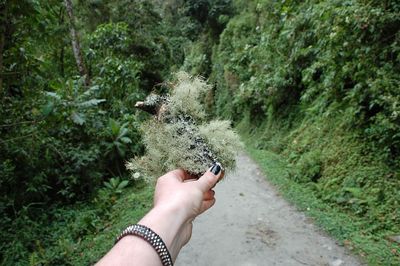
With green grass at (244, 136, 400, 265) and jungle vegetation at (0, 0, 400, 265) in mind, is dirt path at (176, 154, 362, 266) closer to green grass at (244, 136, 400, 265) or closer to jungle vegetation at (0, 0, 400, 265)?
green grass at (244, 136, 400, 265)

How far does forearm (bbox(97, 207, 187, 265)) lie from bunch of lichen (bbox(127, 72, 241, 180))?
37 centimetres

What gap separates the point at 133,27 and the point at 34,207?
1191cm

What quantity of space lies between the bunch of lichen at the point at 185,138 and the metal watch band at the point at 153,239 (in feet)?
1.70

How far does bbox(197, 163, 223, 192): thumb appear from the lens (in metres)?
1.65

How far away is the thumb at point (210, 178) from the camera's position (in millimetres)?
1648

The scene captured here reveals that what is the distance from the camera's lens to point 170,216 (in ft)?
4.80

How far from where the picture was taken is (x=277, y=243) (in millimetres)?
4262

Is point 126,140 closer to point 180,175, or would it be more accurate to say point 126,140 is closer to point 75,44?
point 75,44

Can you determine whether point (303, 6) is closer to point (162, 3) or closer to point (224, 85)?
point (224, 85)

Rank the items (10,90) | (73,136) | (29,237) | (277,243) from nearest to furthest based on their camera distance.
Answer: (277,243)
(29,237)
(10,90)
(73,136)

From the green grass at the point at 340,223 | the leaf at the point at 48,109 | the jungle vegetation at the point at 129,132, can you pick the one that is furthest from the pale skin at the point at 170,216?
the leaf at the point at 48,109

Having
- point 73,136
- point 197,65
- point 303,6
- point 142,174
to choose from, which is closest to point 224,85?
point 197,65

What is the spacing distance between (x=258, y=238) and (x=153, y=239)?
342 centimetres

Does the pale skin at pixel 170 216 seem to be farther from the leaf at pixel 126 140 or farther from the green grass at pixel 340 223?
the leaf at pixel 126 140
